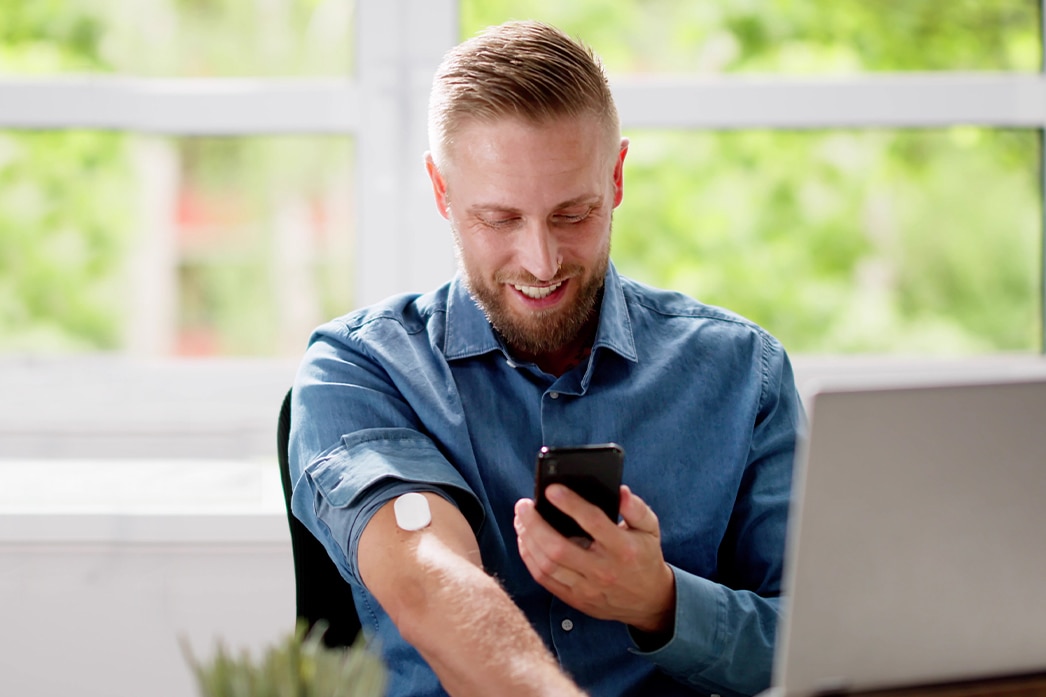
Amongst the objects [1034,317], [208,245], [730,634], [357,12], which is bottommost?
[730,634]

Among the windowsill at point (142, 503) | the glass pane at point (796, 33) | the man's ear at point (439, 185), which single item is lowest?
the windowsill at point (142, 503)

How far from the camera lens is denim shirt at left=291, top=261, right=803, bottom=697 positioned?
4.49 feet

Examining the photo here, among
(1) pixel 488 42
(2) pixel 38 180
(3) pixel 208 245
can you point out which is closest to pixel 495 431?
(1) pixel 488 42

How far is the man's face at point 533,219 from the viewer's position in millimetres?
1492

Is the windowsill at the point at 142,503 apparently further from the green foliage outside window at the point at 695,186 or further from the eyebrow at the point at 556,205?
the eyebrow at the point at 556,205

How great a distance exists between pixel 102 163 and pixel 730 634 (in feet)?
6.23

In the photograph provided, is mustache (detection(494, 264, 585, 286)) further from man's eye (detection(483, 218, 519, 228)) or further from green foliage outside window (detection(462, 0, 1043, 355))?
green foliage outside window (detection(462, 0, 1043, 355))

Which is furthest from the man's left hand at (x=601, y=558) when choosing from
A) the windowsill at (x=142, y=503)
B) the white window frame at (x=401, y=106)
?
the white window frame at (x=401, y=106)

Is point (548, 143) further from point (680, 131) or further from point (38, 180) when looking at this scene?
point (38, 180)

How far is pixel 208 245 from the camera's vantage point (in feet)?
9.07

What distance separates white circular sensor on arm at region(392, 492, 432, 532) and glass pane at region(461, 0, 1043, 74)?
152 cm

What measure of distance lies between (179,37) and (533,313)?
57.3 inches

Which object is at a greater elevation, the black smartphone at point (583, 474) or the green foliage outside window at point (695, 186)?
the green foliage outside window at point (695, 186)

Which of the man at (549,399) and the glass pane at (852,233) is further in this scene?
the glass pane at (852,233)
